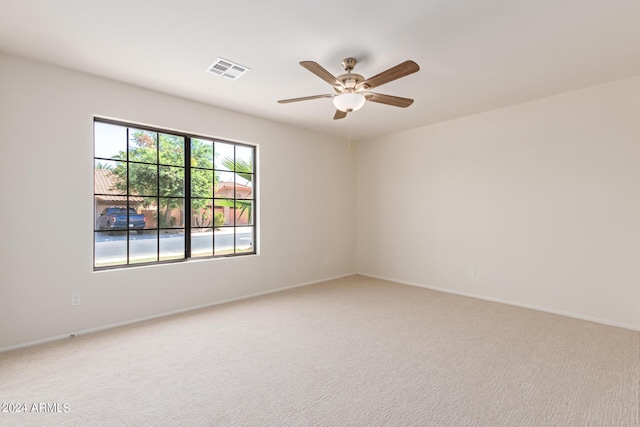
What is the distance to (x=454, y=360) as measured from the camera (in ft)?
8.01

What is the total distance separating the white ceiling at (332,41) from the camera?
6.84 feet

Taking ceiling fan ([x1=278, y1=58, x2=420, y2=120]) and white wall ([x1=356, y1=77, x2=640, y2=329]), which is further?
white wall ([x1=356, y1=77, x2=640, y2=329])

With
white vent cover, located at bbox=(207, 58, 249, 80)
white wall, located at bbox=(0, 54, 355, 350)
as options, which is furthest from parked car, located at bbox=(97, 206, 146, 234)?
white vent cover, located at bbox=(207, 58, 249, 80)

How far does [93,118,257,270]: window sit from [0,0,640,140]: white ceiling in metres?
0.67

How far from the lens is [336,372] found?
7.45 feet

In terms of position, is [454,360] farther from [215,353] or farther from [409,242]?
[409,242]

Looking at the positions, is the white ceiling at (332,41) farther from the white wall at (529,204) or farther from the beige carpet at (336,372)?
the beige carpet at (336,372)

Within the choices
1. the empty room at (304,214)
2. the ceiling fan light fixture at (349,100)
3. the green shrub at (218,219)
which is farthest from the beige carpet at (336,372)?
the ceiling fan light fixture at (349,100)

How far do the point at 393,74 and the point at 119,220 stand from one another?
310cm

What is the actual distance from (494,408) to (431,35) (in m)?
2.60

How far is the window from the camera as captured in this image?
326 cm

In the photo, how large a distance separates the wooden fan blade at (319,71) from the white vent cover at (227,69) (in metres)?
0.96

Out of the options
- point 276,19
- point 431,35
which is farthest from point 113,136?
point 431,35

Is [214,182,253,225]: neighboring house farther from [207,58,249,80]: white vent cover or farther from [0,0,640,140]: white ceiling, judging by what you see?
[207,58,249,80]: white vent cover
